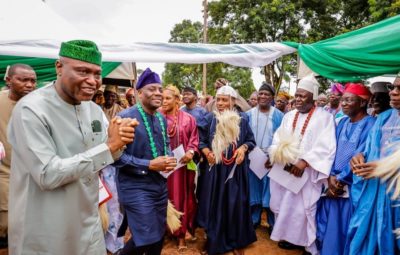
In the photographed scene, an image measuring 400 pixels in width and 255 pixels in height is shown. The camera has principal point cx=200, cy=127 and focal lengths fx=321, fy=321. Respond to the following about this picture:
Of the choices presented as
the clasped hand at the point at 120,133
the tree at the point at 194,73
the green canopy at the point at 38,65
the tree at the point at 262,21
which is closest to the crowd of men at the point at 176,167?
the clasped hand at the point at 120,133

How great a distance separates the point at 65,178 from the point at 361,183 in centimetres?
266

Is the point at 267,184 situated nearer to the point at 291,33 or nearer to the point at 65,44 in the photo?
the point at 65,44

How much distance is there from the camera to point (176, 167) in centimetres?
381

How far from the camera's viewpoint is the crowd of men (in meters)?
1.64

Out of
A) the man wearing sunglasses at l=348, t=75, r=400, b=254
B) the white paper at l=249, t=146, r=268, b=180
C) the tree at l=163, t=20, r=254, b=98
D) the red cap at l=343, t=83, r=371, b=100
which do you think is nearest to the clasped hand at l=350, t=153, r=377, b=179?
the man wearing sunglasses at l=348, t=75, r=400, b=254

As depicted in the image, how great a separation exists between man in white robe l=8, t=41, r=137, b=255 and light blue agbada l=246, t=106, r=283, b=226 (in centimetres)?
343

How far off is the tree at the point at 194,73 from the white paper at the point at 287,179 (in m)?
19.2

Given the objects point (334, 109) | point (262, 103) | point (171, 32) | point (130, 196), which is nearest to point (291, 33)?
point (334, 109)

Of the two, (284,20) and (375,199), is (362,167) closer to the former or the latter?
(375,199)

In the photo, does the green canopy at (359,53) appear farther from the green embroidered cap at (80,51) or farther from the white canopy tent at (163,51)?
the green embroidered cap at (80,51)

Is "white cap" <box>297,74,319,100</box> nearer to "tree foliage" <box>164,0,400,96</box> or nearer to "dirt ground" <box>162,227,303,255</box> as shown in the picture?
"dirt ground" <box>162,227,303,255</box>

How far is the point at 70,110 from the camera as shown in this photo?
1.76 m

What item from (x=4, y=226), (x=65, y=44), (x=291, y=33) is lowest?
(x=4, y=226)

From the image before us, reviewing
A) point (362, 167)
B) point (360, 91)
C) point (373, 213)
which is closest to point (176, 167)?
point (362, 167)
